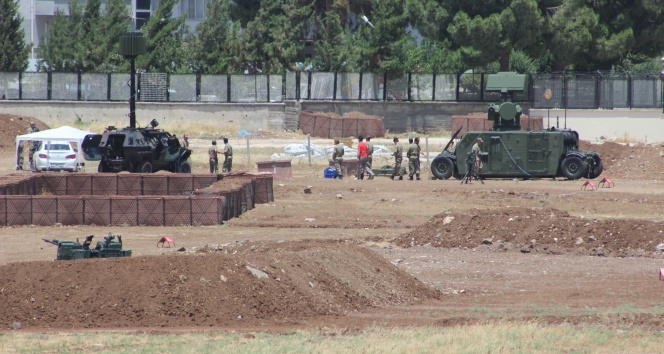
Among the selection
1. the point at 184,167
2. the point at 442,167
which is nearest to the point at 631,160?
the point at 442,167

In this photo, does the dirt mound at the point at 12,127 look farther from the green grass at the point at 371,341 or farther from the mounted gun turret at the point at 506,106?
the green grass at the point at 371,341

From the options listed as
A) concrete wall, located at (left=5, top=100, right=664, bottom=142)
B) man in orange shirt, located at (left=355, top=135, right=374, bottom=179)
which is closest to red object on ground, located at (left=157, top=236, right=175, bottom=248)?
man in orange shirt, located at (left=355, top=135, right=374, bottom=179)

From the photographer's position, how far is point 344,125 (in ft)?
170

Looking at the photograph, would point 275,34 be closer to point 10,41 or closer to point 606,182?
point 10,41

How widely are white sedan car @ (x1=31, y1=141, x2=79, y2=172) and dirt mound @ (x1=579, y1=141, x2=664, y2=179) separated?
58.6 feet

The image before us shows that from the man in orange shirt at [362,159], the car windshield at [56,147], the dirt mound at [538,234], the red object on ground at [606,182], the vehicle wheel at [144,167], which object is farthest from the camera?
the car windshield at [56,147]

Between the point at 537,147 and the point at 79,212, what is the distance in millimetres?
15418

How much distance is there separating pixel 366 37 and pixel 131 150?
87.6ft

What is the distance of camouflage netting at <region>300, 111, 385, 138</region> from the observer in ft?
170

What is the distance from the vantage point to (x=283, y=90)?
5781 centimetres

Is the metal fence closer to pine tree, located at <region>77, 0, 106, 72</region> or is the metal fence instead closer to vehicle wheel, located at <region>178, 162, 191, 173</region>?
pine tree, located at <region>77, 0, 106, 72</region>

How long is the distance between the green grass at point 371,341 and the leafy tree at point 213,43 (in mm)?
49326

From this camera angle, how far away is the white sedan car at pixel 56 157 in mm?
39688

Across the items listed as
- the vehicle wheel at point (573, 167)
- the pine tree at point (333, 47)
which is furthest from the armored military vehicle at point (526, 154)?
the pine tree at point (333, 47)
